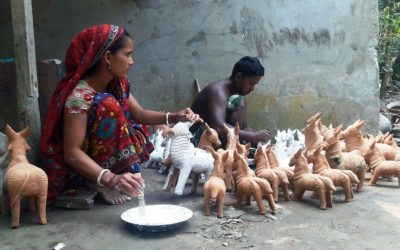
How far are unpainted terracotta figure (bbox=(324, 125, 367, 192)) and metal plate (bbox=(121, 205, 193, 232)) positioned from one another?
4.50ft

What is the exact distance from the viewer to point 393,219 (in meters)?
2.62

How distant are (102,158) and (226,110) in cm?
157

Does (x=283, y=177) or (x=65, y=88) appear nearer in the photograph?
(x=65, y=88)

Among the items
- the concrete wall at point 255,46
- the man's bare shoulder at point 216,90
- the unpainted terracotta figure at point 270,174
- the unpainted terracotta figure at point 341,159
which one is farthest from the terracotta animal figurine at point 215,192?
the concrete wall at point 255,46

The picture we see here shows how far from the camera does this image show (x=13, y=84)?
3.60 m

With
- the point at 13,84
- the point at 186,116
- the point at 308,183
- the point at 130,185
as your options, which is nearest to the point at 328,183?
the point at 308,183

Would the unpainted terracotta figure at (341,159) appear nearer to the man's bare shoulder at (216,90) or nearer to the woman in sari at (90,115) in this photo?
the man's bare shoulder at (216,90)

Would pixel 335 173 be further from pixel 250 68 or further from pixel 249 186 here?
pixel 250 68

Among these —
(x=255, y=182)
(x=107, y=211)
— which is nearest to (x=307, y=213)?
(x=255, y=182)

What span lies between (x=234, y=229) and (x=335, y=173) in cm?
94

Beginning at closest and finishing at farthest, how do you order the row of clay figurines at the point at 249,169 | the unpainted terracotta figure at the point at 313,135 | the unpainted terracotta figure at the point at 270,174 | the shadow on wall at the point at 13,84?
the row of clay figurines at the point at 249,169 < the unpainted terracotta figure at the point at 270,174 < the unpainted terracotta figure at the point at 313,135 < the shadow on wall at the point at 13,84

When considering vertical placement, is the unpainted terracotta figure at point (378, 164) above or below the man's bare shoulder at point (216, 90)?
below

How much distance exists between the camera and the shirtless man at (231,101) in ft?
12.6

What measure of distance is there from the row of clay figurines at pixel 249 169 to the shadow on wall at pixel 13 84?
3.46 feet
